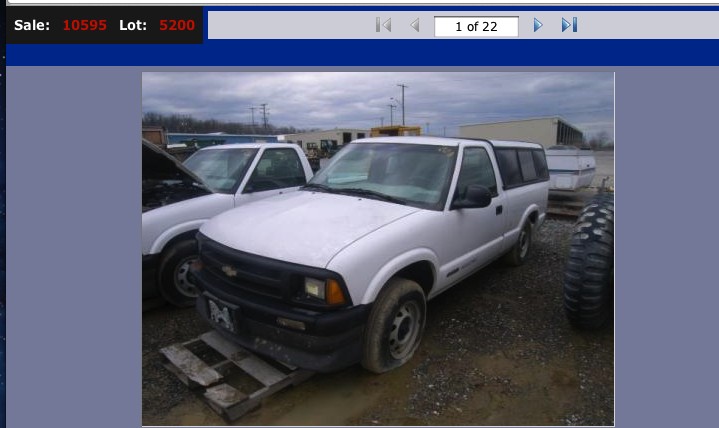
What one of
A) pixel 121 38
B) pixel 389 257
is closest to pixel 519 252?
pixel 389 257

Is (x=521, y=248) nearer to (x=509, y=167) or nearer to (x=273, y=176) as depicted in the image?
(x=509, y=167)

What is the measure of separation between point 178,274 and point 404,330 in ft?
7.48

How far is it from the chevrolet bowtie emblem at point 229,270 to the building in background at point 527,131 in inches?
115

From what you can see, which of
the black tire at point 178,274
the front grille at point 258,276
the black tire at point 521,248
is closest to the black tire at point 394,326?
the front grille at point 258,276

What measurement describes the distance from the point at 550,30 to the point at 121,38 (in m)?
2.13

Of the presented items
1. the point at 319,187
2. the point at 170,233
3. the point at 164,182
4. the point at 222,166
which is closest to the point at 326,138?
the point at 222,166

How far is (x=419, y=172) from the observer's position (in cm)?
383

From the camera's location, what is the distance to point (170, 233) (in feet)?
12.9

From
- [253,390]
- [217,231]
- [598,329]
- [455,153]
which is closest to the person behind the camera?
[253,390]

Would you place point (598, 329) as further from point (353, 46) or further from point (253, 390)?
point (353, 46)

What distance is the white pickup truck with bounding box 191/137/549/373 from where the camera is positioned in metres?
2.67

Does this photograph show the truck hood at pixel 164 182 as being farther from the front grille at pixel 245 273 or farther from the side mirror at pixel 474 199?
the side mirror at pixel 474 199

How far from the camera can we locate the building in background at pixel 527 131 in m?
4.71

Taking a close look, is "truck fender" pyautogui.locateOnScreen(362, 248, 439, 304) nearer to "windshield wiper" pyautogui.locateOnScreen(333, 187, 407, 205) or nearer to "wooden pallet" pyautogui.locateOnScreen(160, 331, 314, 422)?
"windshield wiper" pyautogui.locateOnScreen(333, 187, 407, 205)
